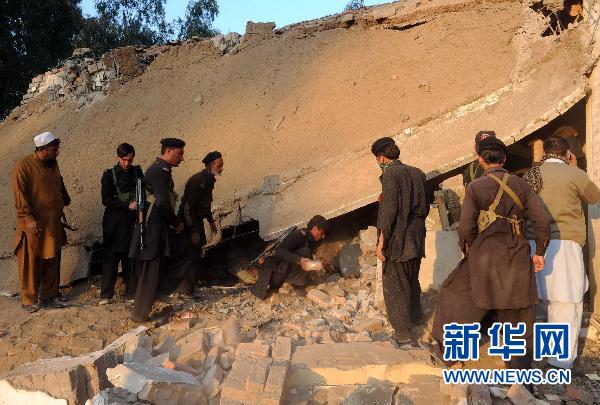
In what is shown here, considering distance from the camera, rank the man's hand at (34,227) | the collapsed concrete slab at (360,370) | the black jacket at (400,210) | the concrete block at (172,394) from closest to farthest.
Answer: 1. the concrete block at (172,394)
2. the collapsed concrete slab at (360,370)
3. the black jacket at (400,210)
4. the man's hand at (34,227)

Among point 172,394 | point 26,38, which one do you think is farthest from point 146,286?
point 26,38

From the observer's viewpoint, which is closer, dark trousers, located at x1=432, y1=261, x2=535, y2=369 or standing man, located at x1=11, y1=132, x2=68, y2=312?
dark trousers, located at x1=432, y1=261, x2=535, y2=369

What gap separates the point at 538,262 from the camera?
344cm

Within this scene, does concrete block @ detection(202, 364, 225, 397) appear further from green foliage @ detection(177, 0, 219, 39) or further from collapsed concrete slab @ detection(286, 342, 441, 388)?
green foliage @ detection(177, 0, 219, 39)

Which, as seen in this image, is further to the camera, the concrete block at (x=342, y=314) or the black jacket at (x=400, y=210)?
the concrete block at (x=342, y=314)

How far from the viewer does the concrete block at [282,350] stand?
11.6 ft

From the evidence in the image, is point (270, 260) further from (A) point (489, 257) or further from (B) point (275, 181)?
Result: (A) point (489, 257)

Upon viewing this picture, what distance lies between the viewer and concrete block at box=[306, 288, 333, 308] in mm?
5000

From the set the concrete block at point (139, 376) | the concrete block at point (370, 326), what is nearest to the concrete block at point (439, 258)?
the concrete block at point (370, 326)

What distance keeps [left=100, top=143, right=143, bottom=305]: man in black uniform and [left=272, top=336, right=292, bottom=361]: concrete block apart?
2.26m

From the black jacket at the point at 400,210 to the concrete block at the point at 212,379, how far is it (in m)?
1.53

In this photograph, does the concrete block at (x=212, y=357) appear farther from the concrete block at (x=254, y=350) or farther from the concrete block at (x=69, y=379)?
the concrete block at (x=69, y=379)

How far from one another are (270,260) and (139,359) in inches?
75.9

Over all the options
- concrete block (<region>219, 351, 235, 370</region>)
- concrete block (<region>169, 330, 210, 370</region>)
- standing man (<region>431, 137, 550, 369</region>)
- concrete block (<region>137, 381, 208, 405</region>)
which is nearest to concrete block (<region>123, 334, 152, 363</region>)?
concrete block (<region>169, 330, 210, 370</region>)
